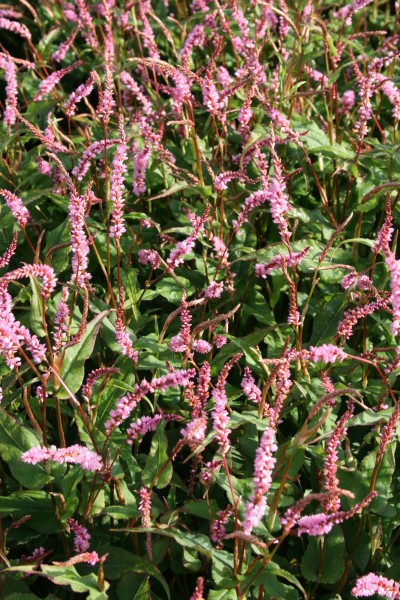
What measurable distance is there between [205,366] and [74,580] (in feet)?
1.76

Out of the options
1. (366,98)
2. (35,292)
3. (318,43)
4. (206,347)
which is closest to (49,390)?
(35,292)

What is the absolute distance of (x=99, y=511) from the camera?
1979 millimetres

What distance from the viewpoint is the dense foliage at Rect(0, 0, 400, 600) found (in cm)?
182

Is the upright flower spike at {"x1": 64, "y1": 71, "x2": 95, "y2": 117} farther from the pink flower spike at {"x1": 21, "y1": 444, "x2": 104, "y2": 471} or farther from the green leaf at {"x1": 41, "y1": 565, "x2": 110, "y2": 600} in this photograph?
the green leaf at {"x1": 41, "y1": 565, "x2": 110, "y2": 600}

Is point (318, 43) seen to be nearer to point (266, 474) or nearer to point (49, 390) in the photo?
point (49, 390)

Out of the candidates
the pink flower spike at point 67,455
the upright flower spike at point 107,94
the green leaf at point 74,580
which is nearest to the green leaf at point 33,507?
the green leaf at point 74,580

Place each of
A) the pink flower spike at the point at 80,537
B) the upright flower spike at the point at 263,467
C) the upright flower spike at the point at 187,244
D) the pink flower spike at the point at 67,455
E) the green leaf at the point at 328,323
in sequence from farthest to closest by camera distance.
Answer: the green leaf at the point at 328,323 → the upright flower spike at the point at 187,244 → the pink flower spike at the point at 80,537 → the pink flower spike at the point at 67,455 → the upright flower spike at the point at 263,467

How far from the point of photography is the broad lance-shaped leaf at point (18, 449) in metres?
1.98

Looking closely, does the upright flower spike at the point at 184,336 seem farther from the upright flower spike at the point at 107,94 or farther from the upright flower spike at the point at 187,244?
the upright flower spike at the point at 107,94

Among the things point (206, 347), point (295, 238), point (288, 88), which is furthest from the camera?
point (288, 88)

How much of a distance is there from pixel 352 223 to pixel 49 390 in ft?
4.44

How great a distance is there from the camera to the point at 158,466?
6.47 ft

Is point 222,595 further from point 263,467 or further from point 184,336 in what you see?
point 184,336

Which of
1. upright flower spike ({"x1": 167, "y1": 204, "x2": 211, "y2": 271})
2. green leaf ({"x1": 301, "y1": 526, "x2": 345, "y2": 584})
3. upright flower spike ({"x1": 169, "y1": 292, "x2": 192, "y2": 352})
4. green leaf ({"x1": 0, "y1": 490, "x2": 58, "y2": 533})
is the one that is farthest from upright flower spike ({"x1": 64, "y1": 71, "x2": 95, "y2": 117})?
green leaf ({"x1": 301, "y1": 526, "x2": 345, "y2": 584})
